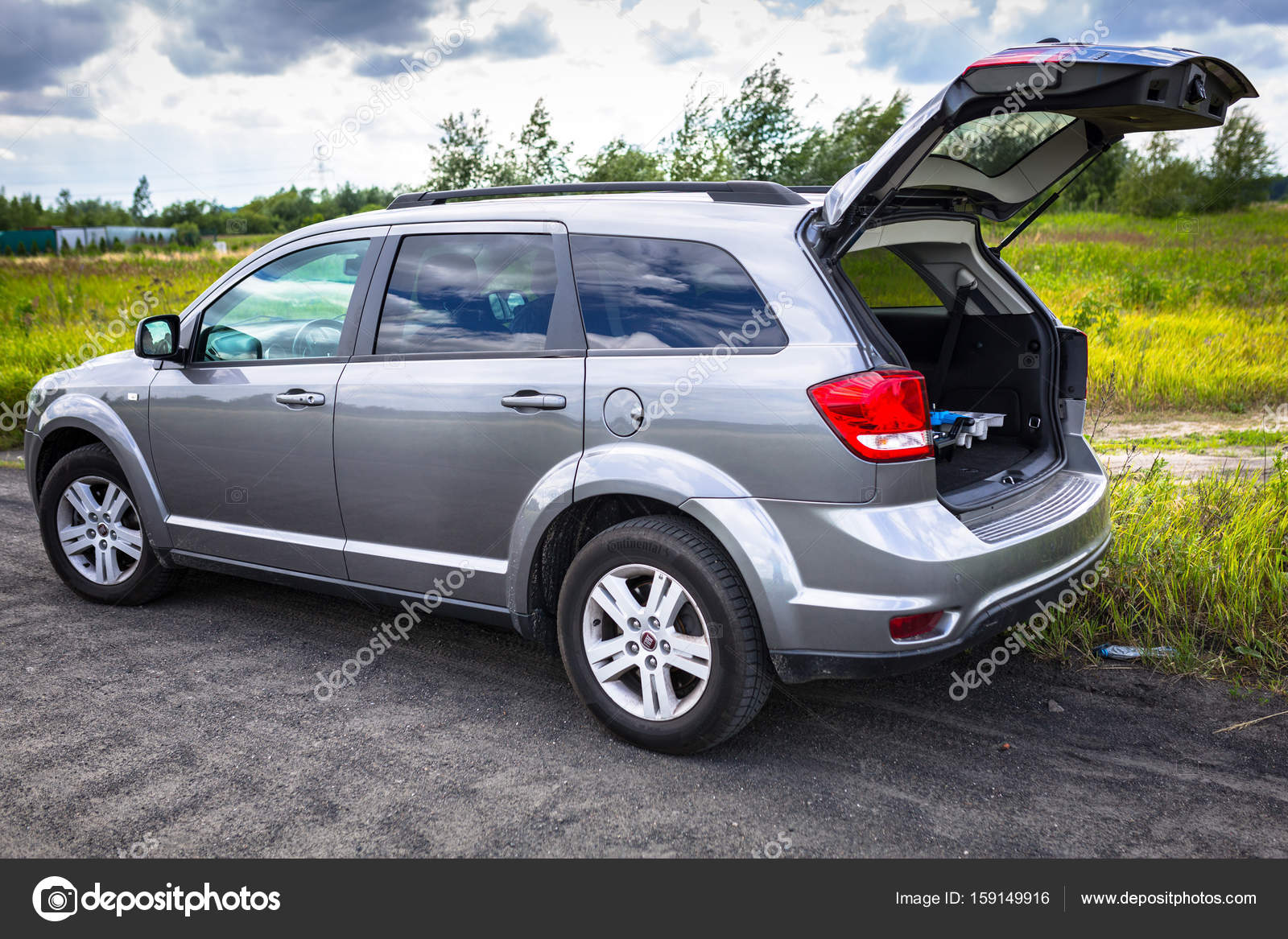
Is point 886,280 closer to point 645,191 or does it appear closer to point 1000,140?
point 1000,140

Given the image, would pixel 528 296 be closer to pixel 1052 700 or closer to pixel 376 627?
pixel 376 627

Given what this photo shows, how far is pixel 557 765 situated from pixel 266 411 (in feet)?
6.55

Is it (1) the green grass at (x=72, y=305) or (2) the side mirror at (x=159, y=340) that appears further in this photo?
(1) the green grass at (x=72, y=305)

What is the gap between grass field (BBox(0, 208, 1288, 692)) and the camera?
161 inches

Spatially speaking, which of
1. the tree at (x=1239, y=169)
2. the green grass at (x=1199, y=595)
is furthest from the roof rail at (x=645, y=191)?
the tree at (x=1239, y=169)

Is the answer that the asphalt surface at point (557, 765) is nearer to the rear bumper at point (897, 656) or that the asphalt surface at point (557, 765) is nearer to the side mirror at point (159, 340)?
the rear bumper at point (897, 656)

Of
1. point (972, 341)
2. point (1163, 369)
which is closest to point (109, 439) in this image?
point (972, 341)

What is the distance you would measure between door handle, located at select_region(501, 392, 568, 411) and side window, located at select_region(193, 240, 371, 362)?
101 centimetres

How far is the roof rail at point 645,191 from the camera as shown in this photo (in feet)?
11.0

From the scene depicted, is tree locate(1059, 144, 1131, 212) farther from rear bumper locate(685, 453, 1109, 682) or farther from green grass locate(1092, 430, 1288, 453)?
rear bumper locate(685, 453, 1109, 682)

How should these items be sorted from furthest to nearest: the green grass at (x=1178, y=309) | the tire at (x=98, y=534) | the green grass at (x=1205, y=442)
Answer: the green grass at (x=1178, y=309), the green grass at (x=1205, y=442), the tire at (x=98, y=534)

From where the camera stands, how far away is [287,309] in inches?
167

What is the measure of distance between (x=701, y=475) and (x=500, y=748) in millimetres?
1235
